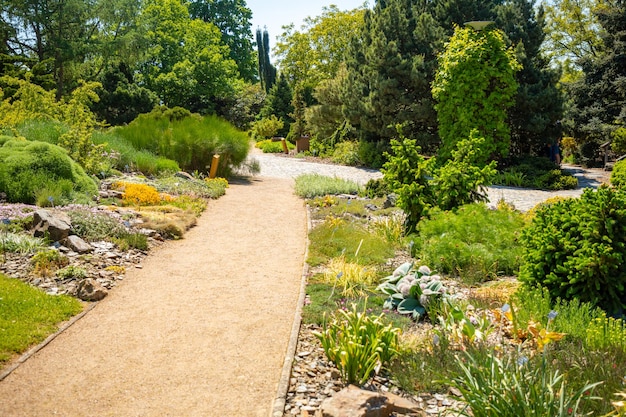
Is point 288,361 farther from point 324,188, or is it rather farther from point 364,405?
point 324,188

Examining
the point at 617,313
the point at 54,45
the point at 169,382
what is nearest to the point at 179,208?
the point at 169,382

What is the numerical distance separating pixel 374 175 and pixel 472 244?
1058 centimetres

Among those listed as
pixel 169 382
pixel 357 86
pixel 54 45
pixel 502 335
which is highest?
pixel 54 45

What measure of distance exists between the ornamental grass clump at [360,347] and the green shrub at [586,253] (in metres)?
1.59

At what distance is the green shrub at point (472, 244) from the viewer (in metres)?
6.31

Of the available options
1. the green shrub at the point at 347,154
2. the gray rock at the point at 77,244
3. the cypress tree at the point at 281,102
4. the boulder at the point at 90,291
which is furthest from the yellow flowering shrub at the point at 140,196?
the cypress tree at the point at 281,102

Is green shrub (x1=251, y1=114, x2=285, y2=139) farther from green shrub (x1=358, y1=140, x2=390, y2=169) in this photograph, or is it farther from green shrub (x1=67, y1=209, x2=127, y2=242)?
green shrub (x1=67, y1=209, x2=127, y2=242)

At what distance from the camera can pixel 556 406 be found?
9.96 feet

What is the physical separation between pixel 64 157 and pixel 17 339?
587cm

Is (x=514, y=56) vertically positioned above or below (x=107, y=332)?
above

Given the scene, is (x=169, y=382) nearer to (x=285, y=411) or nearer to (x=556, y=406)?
(x=285, y=411)

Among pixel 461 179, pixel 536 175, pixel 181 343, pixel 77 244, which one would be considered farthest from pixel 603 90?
pixel 181 343

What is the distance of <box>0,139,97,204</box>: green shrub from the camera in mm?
9148

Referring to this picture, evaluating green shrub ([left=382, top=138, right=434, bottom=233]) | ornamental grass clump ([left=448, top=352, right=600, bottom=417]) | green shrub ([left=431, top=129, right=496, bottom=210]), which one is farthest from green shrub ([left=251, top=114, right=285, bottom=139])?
ornamental grass clump ([left=448, top=352, right=600, bottom=417])
